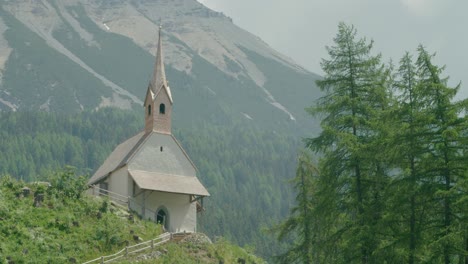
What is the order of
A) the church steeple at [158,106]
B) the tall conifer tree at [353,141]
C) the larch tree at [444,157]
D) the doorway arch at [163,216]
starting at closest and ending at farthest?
the larch tree at [444,157] < the tall conifer tree at [353,141] < the doorway arch at [163,216] < the church steeple at [158,106]

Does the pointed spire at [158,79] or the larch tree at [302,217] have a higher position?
the pointed spire at [158,79]

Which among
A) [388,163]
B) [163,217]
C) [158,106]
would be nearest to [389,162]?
[388,163]

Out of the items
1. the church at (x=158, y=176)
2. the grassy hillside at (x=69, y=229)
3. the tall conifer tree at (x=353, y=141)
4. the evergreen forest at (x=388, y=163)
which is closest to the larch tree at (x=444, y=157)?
the evergreen forest at (x=388, y=163)

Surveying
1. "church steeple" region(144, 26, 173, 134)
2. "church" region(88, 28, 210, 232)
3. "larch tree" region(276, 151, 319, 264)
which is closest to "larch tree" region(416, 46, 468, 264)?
"larch tree" region(276, 151, 319, 264)

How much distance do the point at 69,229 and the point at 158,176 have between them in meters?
14.3

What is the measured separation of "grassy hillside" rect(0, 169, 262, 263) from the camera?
41.6 metres

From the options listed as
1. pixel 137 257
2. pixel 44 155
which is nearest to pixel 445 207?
pixel 137 257

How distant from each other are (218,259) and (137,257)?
5.57m

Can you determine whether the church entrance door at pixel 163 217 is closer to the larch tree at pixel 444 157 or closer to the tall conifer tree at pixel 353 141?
the tall conifer tree at pixel 353 141

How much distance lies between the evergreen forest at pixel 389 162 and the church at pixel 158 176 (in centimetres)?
2052

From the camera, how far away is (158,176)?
58469 mm

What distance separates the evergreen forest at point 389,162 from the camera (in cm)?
2838

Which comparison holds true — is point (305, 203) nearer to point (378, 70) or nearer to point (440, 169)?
point (378, 70)

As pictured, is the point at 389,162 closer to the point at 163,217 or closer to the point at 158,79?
the point at 163,217
